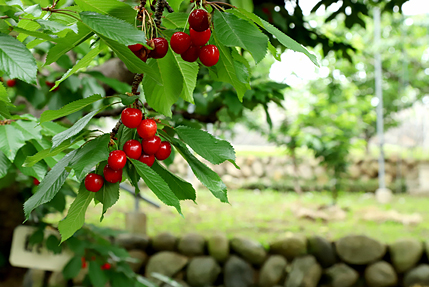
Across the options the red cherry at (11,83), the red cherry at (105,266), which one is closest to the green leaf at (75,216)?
the red cherry at (11,83)

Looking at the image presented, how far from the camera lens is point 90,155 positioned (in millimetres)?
373

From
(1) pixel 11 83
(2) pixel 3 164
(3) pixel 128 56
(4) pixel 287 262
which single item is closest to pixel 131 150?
(3) pixel 128 56

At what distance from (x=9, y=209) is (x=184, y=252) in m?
1.54

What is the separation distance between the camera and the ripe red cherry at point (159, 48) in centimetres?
37

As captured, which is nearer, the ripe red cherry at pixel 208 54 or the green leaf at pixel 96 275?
the ripe red cherry at pixel 208 54

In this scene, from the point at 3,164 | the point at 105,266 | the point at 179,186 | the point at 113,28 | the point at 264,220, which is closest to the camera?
the point at 113,28

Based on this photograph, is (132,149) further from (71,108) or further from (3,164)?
(3,164)

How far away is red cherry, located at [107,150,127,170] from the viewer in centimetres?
37

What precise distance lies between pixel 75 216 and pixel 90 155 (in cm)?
7

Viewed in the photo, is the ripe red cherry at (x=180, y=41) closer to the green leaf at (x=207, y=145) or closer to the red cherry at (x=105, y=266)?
the green leaf at (x=207, y=145)

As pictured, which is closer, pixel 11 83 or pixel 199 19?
pixel 199 19

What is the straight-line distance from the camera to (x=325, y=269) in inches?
104

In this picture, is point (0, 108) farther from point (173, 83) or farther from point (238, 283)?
point (238, 283)

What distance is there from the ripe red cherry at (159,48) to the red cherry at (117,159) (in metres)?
0.11
